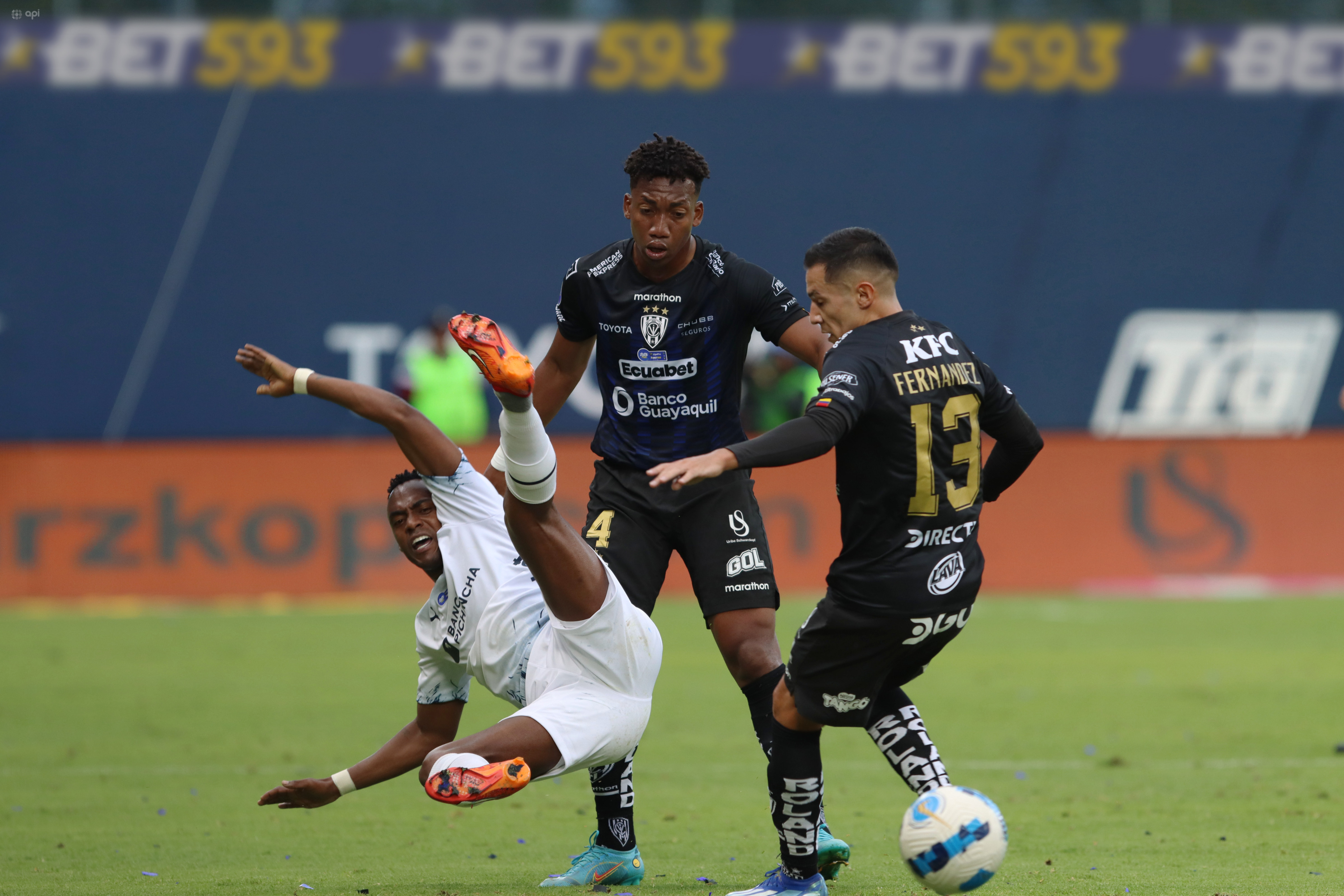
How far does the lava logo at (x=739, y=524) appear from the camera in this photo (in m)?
6.27

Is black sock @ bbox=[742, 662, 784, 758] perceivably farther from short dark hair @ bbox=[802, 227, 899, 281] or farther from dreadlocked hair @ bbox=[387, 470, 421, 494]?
short dark hair @ bbox=[802, 227, 899, 281]

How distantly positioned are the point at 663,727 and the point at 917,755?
4380 millimetres

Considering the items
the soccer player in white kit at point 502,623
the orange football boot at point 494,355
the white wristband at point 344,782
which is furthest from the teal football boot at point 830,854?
the orange football boot at point 494,355

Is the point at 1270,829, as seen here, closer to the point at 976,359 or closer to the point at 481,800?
the point at 976,359

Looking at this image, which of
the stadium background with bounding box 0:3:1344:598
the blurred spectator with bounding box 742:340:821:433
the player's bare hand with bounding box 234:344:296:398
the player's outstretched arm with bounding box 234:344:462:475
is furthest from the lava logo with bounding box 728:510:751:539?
the stadium background with bounding box 0:3:1344:598

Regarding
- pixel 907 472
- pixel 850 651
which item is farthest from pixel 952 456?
pixel 850 651

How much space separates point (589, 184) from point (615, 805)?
1778cm

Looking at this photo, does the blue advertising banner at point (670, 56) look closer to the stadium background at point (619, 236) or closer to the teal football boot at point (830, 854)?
the stadium background at point (619, 236)

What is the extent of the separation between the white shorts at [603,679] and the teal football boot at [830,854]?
770 mm

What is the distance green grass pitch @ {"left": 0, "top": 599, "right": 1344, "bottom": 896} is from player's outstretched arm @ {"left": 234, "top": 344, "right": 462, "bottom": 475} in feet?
4.97

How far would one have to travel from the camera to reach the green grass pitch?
19.6ft

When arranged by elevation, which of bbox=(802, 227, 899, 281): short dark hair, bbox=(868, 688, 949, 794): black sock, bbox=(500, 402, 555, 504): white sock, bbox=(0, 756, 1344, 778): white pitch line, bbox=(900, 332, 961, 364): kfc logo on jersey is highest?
bbox=(802, 227, 899, 281): short dark hair

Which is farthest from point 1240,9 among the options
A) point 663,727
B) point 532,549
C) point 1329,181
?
point 532,549

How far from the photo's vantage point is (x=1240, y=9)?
2378 cm
